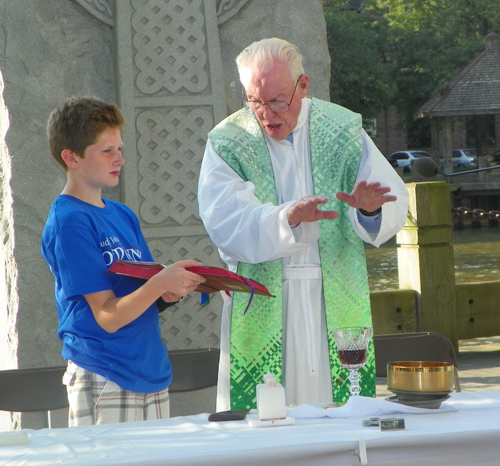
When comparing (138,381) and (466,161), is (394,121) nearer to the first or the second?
(466,161)

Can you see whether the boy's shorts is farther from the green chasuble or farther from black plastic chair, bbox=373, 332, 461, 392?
black plastic chair, bbox=373, 332, 461, 392

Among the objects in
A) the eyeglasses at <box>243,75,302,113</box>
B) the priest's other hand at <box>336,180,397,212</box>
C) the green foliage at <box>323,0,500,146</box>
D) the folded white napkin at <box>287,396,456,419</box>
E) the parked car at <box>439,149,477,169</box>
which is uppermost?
the green foliage at <box>323,0,500,146</box>

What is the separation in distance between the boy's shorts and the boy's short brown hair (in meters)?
0.65

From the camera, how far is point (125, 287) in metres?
2.43

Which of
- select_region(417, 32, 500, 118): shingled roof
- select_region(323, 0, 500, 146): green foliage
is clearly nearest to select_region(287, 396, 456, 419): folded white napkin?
select_region(417, 32, 500, 118): shingled roof

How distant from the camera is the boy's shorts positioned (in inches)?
92.2

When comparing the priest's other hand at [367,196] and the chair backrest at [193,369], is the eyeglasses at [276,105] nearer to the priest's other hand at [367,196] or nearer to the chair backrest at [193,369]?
the priest's other hand at [367,196]

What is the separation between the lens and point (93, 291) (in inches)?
90.4

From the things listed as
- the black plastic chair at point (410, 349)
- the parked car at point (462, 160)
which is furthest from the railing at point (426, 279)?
the parked car at point (462, 160)

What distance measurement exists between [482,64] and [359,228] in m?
28.5

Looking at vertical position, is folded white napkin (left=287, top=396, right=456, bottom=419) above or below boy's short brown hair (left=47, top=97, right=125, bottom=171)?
below

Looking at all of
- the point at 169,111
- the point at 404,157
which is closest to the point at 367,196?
the point at 169,111

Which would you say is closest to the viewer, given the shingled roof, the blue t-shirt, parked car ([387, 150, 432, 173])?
the blue t-shirt

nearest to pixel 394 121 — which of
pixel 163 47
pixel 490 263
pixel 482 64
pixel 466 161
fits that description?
pixel 466 161
